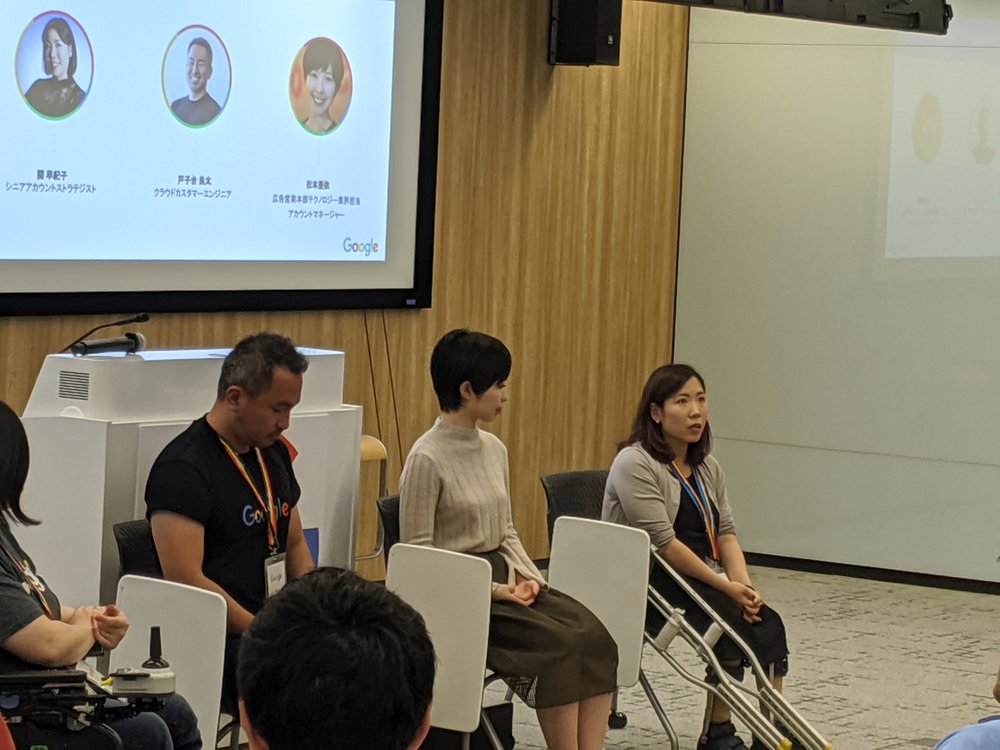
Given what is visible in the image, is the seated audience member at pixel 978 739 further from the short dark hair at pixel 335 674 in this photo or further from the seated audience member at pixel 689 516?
the seated audience member at pixel 689 516

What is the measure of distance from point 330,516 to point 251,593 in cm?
81

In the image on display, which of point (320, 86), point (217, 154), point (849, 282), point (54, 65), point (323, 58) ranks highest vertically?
point (323, 58)

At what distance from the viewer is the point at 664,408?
4.70 metres

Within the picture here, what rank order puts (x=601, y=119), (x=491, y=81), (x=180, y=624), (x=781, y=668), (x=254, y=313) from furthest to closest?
(x=601, y=119), (x=491, y=81), (x=254, y=313), (x=781, y=668), (x=180, y=624)

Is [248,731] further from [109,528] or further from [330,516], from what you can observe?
[330,516]

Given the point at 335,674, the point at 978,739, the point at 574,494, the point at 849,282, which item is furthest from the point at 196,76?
the point at 335,674

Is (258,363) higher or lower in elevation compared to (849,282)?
lower

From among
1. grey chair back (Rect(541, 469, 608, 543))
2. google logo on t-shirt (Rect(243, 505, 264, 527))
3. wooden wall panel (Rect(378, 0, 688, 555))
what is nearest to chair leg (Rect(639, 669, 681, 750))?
grey chair back (Rect(541, 469, 608, 543))

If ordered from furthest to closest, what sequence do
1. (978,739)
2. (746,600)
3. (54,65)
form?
(54,65) → (746,600) → (978,739)

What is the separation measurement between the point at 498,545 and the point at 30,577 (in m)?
1.63

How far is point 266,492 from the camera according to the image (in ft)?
12.5

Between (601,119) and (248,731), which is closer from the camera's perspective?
(248,731)

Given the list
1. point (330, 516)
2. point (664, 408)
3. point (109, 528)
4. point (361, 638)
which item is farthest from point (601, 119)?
point (361, 638)

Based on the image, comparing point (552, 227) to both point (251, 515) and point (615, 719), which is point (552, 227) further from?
point (251, 515)
